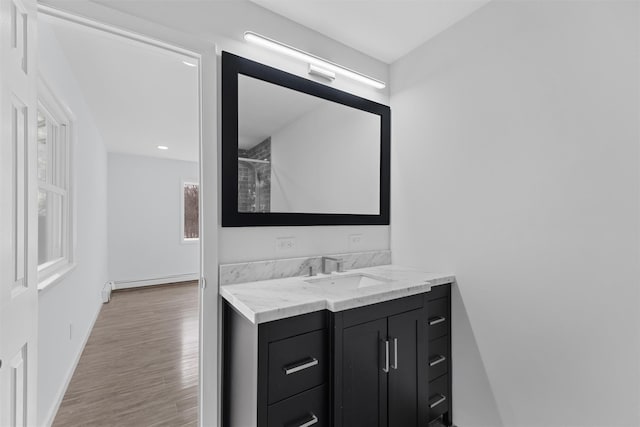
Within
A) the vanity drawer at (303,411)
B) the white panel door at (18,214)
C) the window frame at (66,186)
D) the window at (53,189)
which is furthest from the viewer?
the window frame at (66,186)

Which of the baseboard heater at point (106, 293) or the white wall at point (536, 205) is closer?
the white wall at point (536, 205)

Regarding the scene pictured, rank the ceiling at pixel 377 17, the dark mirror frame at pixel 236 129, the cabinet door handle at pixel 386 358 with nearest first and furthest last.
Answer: the cabinet door handle at pixel 386 358, the dark mirror frame at pixel 236 129, the ceiling at pixel 377 17

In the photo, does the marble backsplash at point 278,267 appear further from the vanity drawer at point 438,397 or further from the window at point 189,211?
the window at point 189,211

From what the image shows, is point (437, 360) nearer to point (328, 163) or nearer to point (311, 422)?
point (311, 422)

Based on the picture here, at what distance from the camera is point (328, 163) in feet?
6.48

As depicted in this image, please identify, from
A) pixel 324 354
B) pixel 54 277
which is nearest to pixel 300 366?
pixel 324 354

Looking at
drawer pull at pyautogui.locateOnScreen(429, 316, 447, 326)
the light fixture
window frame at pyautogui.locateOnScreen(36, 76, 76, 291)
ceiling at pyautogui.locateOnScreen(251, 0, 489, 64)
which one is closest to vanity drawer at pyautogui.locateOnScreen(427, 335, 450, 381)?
drawer pull at pyautogui.locateOnScreen(429, 316, 447, 326)

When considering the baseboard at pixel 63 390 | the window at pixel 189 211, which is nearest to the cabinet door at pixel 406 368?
the baseboard at pixel 63 390

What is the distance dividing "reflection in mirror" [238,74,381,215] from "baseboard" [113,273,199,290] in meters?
4.83

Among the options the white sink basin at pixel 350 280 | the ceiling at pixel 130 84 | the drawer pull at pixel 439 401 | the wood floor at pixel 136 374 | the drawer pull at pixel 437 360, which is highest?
the ceiling at pixel 130 84

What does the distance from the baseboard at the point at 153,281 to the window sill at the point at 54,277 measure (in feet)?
10.6

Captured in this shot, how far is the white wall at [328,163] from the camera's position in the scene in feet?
5.76

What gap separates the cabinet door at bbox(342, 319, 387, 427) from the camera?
4.17 ft

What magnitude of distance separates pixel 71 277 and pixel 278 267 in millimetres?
1900
